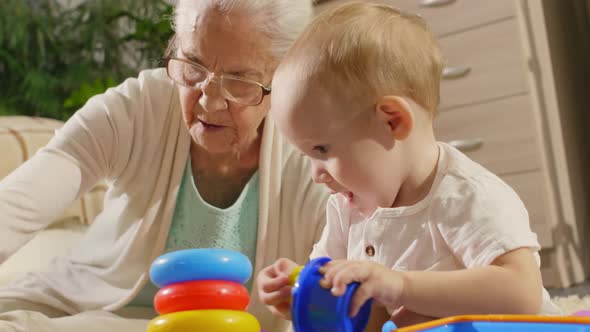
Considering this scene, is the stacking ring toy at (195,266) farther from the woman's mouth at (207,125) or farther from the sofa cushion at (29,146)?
the sofa cushion at (29,146)

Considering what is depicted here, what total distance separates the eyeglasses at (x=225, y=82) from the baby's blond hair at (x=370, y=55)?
38cm

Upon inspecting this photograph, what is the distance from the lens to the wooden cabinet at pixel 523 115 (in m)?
2.71

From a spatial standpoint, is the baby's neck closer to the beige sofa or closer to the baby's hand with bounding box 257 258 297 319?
the baby's hand with bounding box 257 258 297 319

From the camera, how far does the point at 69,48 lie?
A: 3748 millimetres

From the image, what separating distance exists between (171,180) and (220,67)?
28cm

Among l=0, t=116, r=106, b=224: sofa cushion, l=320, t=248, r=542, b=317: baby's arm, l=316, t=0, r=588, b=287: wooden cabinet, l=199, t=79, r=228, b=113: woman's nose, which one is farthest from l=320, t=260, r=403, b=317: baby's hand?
l=316, t=0, r=588, b=287: wooden cabinet

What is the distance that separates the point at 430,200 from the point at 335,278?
216 millimetres

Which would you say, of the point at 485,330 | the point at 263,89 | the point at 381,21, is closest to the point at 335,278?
the point at 485,330

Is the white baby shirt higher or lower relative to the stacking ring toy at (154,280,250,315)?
lower

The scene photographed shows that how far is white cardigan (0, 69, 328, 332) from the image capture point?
1.46 m

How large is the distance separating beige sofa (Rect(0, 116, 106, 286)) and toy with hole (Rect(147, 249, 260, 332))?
1.11 m

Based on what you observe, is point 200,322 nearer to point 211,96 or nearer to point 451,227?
point 451,227

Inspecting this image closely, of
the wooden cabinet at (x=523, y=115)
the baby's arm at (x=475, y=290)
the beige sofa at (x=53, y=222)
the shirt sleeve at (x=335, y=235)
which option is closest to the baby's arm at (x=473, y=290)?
the baby's arm at (x=475, y=290)

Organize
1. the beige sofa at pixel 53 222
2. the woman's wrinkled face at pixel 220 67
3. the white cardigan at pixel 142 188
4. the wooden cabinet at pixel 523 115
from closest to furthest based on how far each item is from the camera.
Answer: the woman's wrinkled face at pixel 220 67 < the white cardigan at pixel 142 188 < the beige sofa at pixel 53 222 < the wooden cabinet at pixel 523 115
